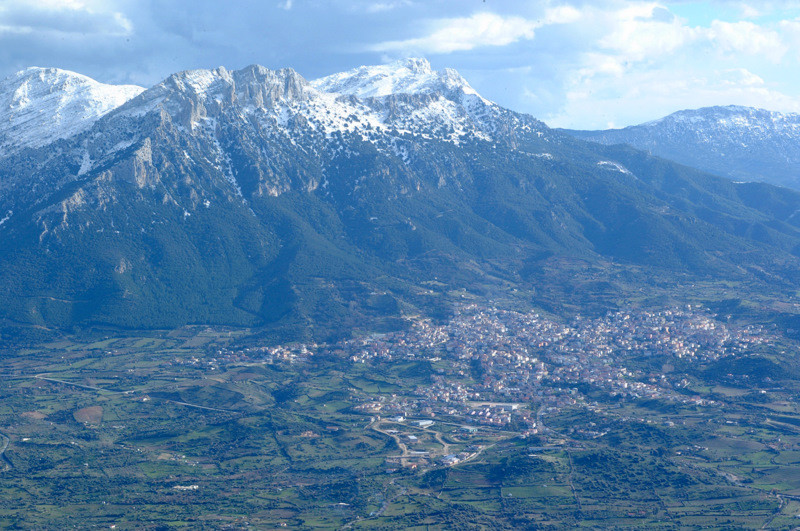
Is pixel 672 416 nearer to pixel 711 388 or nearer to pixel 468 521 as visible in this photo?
pixel 711 388

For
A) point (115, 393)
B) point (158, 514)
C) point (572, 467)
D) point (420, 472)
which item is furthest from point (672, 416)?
point (115, 393)

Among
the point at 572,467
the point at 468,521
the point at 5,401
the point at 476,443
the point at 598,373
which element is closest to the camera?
the point at 468,521

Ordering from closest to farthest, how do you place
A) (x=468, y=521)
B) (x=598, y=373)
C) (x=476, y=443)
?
(x=468, y=521)
(x=476, y=443)
(x=598, y=373)

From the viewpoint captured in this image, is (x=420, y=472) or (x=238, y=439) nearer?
(x=420, y=472)

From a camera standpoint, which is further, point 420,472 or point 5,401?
point 5,401

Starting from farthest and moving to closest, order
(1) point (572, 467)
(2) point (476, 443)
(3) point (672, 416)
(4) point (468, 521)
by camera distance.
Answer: (3) point (672, 416) < (2) point (476, 443) < (1) point (572, 467) < (4) point (468, 521)

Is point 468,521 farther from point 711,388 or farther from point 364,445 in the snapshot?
point 711,388

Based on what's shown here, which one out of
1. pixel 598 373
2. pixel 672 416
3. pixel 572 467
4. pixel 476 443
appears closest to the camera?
pixel 572 467

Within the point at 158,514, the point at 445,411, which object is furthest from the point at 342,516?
the point at 445,411

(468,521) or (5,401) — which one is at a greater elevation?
(5,401)
